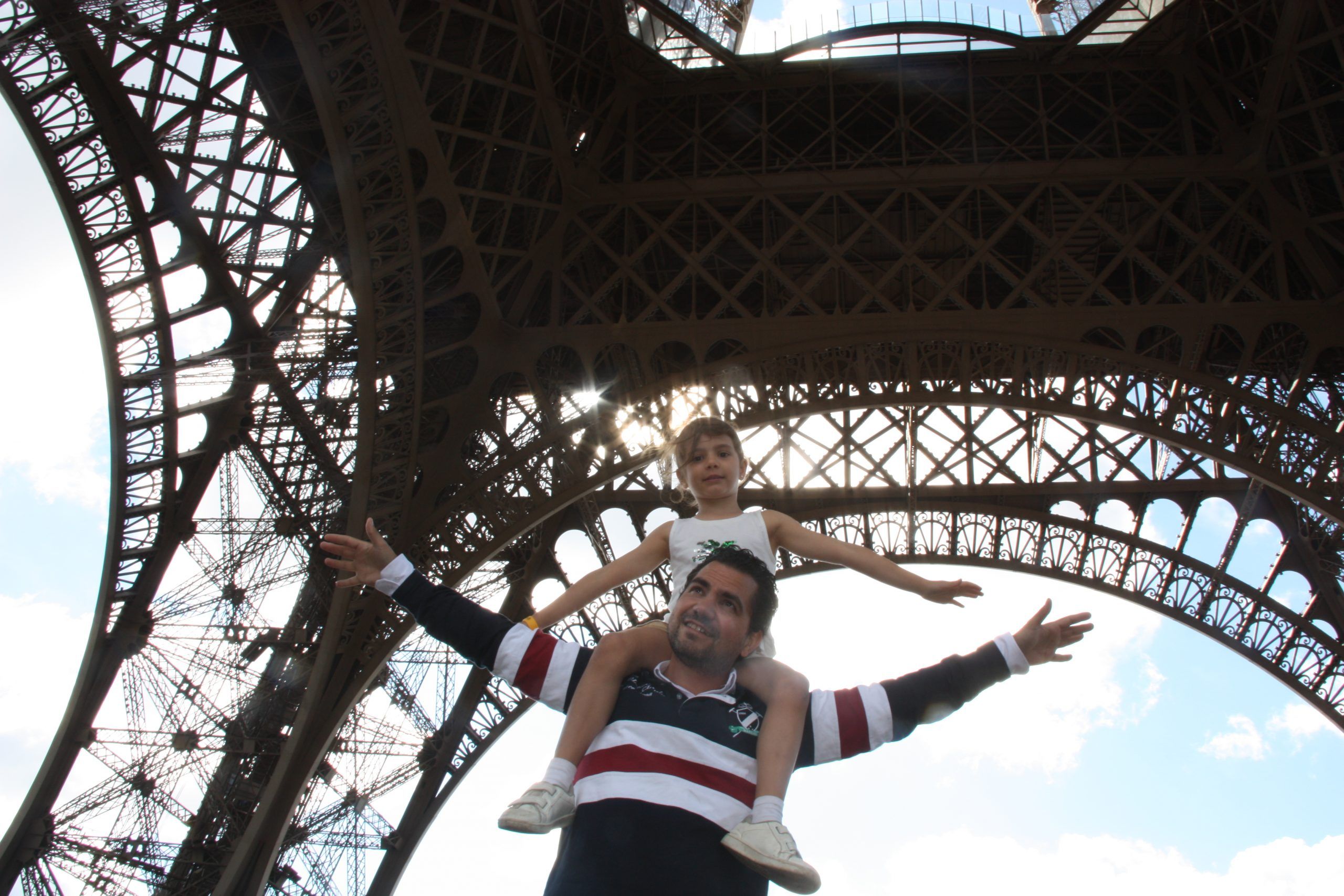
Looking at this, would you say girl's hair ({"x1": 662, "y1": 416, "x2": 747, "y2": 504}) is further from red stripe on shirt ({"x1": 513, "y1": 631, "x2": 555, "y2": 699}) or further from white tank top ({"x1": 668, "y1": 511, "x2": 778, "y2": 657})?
red stripe on shirt ({"x1": 513, "y1": 631, "x2": 555, "y2": 699})

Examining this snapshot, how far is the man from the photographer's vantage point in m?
2.78

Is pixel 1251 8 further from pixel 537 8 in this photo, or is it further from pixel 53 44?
pixel 53 44

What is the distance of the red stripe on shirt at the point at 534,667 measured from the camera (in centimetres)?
336

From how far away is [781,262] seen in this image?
17.4 metres

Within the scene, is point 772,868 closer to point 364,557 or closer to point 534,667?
point 534,667

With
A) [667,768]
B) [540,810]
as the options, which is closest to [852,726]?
[667,768]

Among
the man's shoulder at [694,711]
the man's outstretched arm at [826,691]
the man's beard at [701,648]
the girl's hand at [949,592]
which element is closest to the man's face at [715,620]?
the man's beard at [701,648]

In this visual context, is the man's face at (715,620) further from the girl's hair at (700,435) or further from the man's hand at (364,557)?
the man's hand at (364,557)

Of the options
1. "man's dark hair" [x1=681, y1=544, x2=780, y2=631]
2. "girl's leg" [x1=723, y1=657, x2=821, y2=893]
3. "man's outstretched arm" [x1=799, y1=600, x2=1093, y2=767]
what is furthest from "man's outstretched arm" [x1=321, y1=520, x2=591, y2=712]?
"man's outstretched arm" [x1=799, y1=600, x2=1093, y2=767]

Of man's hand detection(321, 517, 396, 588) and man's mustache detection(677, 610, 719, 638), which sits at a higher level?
man's hand detection(321, 517, 396, 588)

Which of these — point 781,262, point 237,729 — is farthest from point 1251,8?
point 237,729

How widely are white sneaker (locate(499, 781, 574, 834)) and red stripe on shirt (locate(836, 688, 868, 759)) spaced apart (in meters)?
0.86

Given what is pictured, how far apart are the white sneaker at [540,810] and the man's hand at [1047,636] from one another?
58.7 inches

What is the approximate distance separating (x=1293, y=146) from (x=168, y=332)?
48.4 feet
